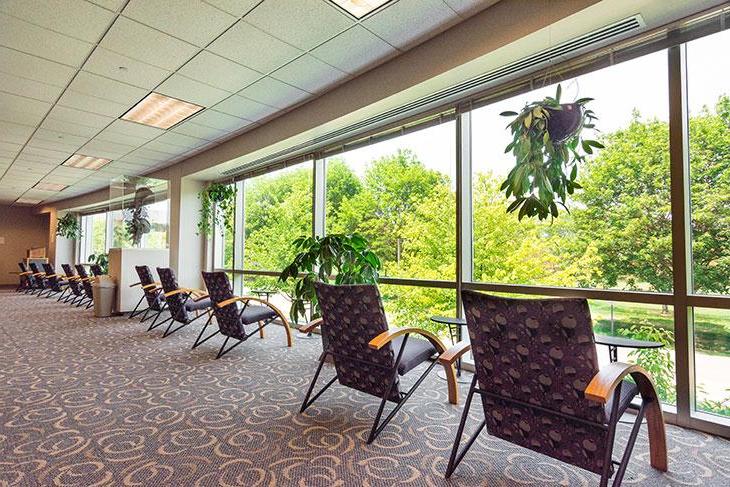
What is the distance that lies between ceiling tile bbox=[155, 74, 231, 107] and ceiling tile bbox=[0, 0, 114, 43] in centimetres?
91

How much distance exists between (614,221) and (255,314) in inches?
141

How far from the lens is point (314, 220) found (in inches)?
229

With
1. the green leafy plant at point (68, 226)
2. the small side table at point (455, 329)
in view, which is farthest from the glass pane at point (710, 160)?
the green leafy plant at point (68, 226)

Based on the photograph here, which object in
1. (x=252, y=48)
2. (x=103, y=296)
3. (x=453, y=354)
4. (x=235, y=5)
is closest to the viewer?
(x=453, y=354)

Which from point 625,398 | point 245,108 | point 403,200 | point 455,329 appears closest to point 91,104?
point 245,108

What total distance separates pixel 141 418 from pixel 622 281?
12.0 ft

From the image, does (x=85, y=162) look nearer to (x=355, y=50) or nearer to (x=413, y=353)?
(x=355, y=50)

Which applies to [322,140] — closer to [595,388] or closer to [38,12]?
[38,12]

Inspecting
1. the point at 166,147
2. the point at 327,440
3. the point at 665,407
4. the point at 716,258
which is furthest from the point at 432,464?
the point at 166,147

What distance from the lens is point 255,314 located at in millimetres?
4352

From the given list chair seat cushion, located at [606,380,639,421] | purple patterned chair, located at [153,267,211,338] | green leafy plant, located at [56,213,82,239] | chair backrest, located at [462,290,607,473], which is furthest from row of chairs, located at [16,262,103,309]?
chair seat cushion, located at [606,380,639,421]

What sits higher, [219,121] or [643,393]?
[219,121]

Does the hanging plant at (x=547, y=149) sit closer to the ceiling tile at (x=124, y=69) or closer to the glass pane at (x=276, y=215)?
the ceiling tile at (x=124, y=69)

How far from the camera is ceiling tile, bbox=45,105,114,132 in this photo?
5.07 m
